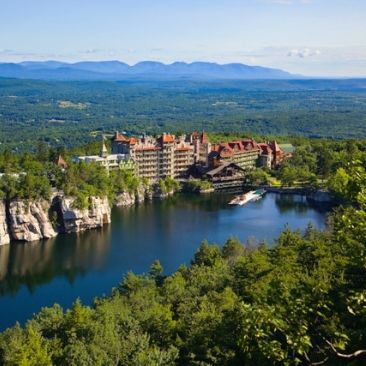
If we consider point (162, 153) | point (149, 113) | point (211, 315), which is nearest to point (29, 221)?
point (162, 153)

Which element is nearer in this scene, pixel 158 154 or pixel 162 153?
pixel 158 154

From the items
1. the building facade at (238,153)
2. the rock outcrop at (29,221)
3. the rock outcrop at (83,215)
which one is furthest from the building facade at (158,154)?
the rock outcrop at (29,221)

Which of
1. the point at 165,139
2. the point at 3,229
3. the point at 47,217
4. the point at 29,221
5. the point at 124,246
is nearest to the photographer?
the point at 124,246

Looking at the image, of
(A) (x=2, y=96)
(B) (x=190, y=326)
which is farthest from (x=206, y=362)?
(A) (x=2, y=96)

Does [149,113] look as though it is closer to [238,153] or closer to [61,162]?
[238,153]

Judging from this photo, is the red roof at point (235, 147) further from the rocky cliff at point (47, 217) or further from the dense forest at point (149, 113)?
the dense forest at point (149, 113)

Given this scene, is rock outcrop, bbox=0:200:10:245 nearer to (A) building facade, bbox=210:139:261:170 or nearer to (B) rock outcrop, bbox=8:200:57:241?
(B) rock outcrop, bbox=8:200:57:241

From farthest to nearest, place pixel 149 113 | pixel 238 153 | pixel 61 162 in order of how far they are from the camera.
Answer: pixel 149 113, pixel 238 153, pixel 61 162

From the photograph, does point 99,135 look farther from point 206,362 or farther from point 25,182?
point 206,362
